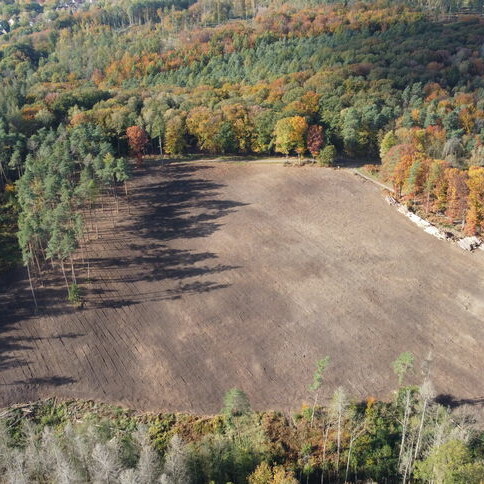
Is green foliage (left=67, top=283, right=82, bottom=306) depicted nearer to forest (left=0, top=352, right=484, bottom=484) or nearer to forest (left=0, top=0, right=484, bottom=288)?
forest (left=0, top=0, right=484, bottom=288)

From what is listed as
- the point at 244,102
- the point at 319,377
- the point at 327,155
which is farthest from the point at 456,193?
the point at 244,102

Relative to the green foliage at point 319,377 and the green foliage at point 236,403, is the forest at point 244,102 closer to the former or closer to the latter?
the green foliage at point 236,403

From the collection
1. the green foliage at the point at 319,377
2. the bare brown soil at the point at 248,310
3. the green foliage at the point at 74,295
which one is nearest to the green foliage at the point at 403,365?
the bare brown soil at the point at 248,310

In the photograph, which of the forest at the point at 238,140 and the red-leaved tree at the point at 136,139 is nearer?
the forest at the point at 238,140

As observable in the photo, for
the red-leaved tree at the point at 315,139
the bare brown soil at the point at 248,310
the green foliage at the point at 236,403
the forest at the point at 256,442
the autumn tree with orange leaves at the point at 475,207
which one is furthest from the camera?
the red-leaved tree at the point at 315,139

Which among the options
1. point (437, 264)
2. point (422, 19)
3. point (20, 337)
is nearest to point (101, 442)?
point (20, 337)

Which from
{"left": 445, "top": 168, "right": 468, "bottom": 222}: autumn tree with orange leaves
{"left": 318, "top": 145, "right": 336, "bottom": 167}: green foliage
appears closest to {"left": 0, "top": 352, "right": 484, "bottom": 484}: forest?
{"left": 445, "top": 168, "right": 468, "bottom": 222}: autumn tree with orange leaves

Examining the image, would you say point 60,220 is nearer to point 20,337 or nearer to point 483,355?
point 20,337
